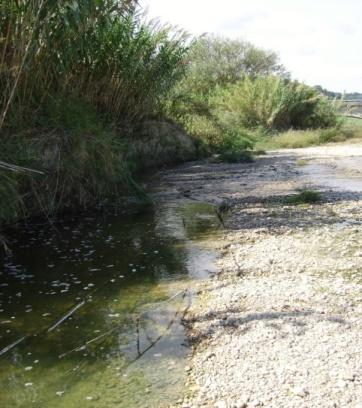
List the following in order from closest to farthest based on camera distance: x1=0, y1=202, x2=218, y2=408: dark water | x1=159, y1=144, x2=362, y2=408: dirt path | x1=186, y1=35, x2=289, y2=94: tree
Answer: x1=159, y1=144, x2=362, y2=408: dirt path → x1=0, y1=202, x2=218, y2=408: dark water → x1=186, y1=35, x2=289, y2=94: tree

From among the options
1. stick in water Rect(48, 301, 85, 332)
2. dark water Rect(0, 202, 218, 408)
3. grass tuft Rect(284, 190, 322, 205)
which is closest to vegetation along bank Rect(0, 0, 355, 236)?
dark water Rect(0, 202, 218, 408)

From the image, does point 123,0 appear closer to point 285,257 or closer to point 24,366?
point 285,257

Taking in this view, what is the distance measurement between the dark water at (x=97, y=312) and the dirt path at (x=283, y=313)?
1.06 feet

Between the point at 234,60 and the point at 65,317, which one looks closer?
the point at 65,317

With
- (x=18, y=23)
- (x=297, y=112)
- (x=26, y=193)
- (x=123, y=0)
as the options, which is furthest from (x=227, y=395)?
(x=297, y=112)

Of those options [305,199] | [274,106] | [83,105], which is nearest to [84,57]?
[83,105]

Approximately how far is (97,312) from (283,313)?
6.50ft

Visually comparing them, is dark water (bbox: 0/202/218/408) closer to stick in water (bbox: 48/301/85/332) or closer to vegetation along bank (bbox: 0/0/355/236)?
stick in water (bbox: 48/301/85/332)

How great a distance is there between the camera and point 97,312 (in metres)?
5.68

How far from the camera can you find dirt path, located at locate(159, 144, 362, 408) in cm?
397

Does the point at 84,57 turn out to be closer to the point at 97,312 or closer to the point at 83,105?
the point at 83,105

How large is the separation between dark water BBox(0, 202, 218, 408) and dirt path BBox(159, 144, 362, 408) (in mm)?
324

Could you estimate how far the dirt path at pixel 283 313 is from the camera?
3972mm

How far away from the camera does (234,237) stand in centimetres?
838
